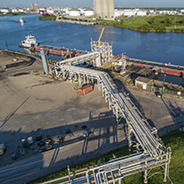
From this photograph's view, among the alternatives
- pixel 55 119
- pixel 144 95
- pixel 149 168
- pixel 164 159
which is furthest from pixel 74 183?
pixel 144 95

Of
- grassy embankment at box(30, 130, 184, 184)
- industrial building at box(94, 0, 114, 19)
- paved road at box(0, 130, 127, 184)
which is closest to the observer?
grassy embankment at box(30, 130, 184, 184)

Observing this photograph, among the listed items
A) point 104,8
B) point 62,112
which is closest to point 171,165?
point 62,112

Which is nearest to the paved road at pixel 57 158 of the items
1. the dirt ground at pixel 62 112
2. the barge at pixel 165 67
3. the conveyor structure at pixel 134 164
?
the dirt ground at pixel 62 112

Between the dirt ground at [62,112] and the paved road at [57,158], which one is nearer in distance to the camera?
the paved road at [57,158]

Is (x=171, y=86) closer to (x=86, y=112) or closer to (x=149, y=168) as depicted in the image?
(x=86, y=112)

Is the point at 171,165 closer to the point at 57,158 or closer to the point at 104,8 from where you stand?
the point at 57,158

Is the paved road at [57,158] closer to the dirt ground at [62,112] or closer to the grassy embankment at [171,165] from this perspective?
the grassy embankment at [171,165]

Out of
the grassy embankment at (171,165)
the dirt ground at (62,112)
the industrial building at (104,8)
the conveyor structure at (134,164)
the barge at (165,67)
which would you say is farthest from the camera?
the industrial building at (104,8)

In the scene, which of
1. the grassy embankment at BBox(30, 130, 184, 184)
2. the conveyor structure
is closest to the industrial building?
the conveyor structure

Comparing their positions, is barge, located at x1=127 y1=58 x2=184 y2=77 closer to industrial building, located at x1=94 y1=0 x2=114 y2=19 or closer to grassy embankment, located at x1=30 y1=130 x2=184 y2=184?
grassy embankment, located at x1=30 y1=130 x2=184 y2=184
